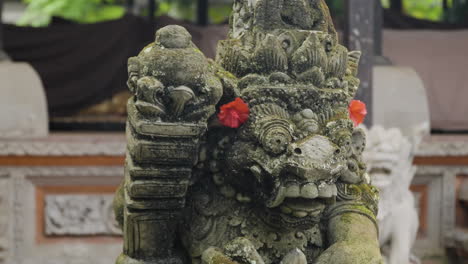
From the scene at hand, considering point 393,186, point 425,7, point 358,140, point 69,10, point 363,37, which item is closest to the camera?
point 358,140

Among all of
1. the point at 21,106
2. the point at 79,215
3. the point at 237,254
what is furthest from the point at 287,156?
the point at 21,106

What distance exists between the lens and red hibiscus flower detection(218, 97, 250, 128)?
284cm

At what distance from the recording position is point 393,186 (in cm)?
527

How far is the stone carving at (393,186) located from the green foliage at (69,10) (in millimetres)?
6167

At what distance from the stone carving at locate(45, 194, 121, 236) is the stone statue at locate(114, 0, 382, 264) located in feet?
11.9

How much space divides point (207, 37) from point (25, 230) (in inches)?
95.8

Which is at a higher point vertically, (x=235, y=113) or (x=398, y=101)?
(x=235, y=113)

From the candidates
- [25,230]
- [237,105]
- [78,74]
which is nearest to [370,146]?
[237,105]

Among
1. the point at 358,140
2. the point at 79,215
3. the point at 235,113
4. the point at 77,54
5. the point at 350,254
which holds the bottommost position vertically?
the point at 79,215

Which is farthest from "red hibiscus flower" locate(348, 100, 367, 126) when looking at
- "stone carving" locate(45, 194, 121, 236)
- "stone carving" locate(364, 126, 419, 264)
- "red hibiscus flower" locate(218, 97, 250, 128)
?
"stone carving" locate(45, 194, 121, 236)

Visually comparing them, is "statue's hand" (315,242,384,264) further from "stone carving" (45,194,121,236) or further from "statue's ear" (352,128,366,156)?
"stone carving" (45,194,121,236)

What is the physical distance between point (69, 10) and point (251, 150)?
896cm

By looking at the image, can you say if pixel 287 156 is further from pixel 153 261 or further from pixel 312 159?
pixel 153 261

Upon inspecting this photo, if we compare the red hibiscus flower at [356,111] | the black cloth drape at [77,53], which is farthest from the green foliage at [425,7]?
the red hibiscus flower at [356,111]
